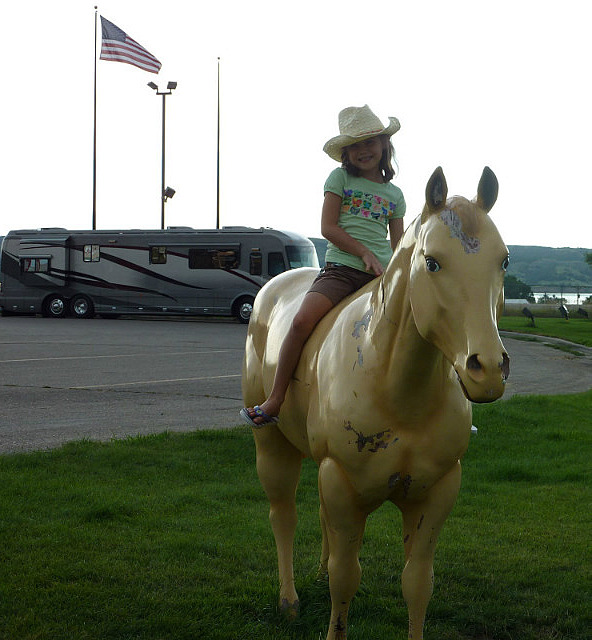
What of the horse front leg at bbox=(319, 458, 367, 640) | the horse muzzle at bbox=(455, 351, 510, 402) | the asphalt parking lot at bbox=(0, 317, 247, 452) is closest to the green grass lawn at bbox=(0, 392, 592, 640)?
the horse front leg at bbox=(319, 458, 367, 640)

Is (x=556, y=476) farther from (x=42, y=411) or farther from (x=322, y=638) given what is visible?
(x=42, y=411)

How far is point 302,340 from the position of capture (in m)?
3.58

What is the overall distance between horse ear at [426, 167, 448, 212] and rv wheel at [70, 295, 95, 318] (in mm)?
30091

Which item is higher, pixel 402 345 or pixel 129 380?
pixel 402 345

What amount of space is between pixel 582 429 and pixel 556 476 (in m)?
2.22

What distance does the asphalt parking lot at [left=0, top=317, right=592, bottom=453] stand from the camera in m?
8.63

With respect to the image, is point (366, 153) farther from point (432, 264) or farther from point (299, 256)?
point (299, 256)

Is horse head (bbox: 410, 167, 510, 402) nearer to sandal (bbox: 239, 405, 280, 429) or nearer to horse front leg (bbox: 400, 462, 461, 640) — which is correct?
horse front leg (bbox: 400, 462, 461, 640)

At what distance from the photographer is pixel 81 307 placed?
31703 mm

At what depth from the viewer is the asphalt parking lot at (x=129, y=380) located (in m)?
8.63

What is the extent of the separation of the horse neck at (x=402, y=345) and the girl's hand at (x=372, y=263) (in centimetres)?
54

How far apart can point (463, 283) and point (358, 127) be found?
4.88 ft

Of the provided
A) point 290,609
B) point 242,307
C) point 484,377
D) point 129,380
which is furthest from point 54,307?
point 484,377

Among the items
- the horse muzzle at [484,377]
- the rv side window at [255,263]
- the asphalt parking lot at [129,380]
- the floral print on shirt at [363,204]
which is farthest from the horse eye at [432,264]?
the rv side window at [255,263]
